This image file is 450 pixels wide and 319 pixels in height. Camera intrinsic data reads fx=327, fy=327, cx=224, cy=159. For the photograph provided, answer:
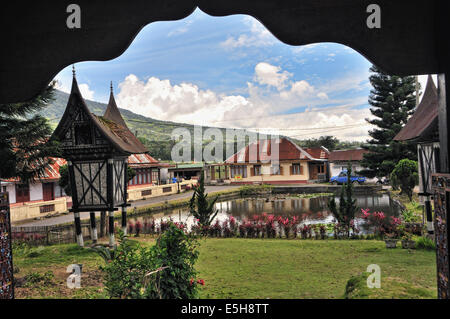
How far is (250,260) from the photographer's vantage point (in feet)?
23.2

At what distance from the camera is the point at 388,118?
2083 centimetres

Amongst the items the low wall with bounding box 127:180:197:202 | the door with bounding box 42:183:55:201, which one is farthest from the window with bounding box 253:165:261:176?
the door with bounding box 42:183:55:201

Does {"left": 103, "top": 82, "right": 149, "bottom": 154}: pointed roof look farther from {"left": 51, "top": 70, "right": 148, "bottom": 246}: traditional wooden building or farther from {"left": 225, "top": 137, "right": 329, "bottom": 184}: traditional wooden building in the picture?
{"left": 225, "top": 137, "right": 329, "bottom": 184}: traditional wooden building

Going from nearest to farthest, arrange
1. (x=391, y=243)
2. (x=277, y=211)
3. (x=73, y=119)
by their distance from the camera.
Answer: (x=391, y=243), (x=73, y=119), (x=277, y=211)

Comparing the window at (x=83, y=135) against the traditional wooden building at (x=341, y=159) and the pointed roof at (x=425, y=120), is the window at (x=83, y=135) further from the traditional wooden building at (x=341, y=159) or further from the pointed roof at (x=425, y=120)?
the traditional wooden building at (x=341, y=159)

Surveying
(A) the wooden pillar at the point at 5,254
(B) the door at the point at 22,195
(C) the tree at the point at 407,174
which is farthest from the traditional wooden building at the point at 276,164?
(A) the wooden pillar at the point at 5,254

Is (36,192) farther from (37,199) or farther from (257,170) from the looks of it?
(257,170)

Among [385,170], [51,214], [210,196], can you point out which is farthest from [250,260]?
[385,170]

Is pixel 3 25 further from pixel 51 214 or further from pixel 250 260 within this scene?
pixel 51 214

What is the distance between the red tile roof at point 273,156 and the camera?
2944cm

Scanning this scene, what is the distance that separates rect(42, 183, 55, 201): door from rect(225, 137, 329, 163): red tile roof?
17307mm

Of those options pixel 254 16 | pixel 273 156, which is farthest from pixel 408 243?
pixel 273 156

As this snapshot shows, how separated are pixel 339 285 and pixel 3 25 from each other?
17.6ft

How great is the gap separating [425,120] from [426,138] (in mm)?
448
